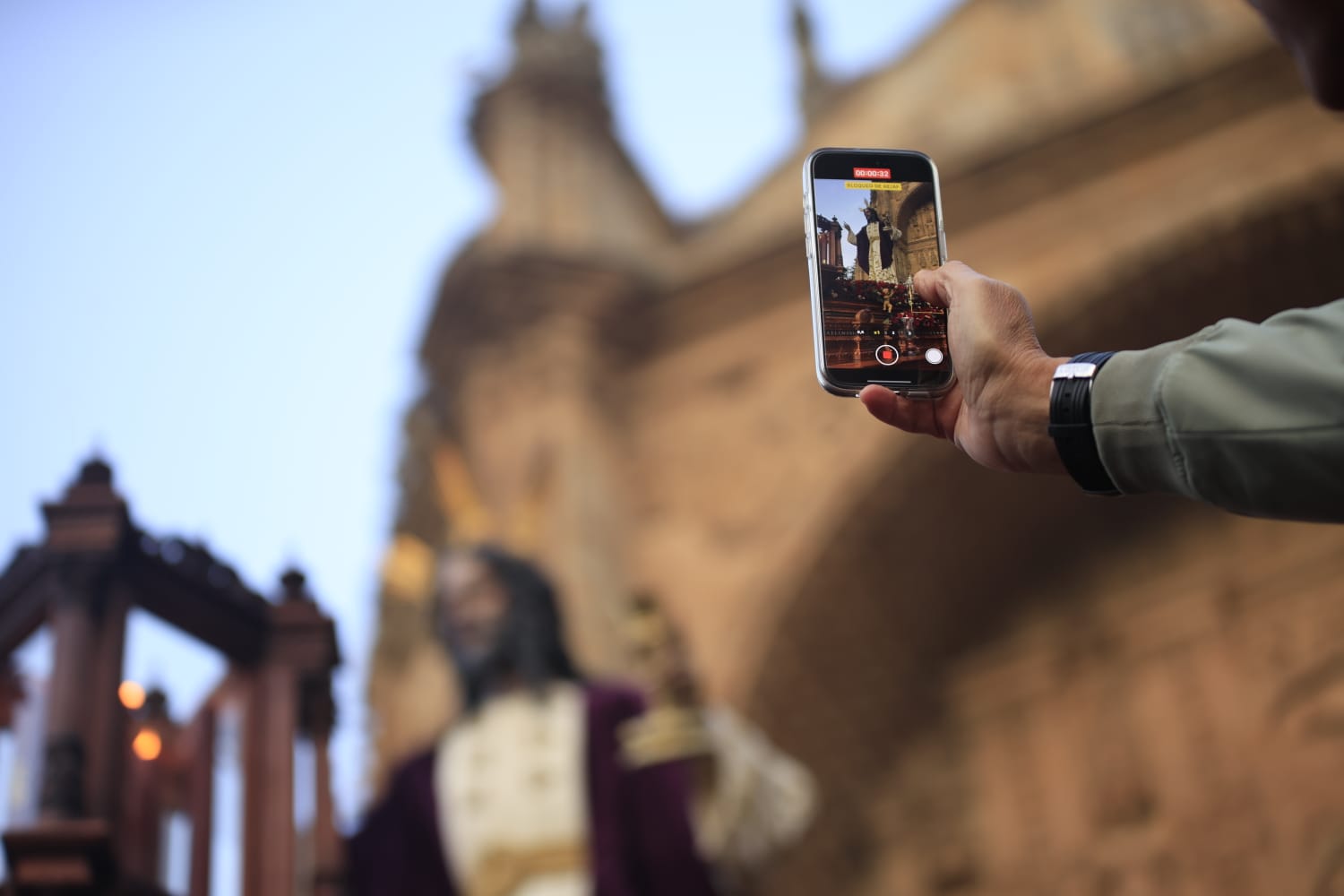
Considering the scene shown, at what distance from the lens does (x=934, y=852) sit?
496 centimetres

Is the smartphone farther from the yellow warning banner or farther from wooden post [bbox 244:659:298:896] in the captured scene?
wooden post [bbox 244:659:298:896]

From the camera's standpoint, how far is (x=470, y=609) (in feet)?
12.3

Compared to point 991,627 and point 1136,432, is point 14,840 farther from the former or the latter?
point 991,627

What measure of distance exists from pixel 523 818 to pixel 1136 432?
8.32ft

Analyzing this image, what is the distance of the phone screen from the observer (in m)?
1.18

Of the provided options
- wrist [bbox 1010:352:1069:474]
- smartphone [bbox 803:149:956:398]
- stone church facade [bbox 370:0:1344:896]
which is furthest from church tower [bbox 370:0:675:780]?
wrist [bbox 1010:352:1069:474]

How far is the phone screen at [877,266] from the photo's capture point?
3.88 ft

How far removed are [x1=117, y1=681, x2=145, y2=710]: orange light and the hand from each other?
1.39 metres

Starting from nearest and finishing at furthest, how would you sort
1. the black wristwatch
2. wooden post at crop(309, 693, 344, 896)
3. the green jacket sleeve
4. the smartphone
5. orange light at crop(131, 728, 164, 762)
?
the green jacket sleeve → the black wristwatch → the smartphone → orange light at crop(131, 728, 164, 762) → wooden post at crop(309, 693, 344, 896)

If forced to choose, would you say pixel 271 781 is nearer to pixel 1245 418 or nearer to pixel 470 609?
pixel 470 609

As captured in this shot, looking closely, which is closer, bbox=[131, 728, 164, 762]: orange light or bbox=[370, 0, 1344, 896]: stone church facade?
bbox=[131, 728, 164, 762]: orange light

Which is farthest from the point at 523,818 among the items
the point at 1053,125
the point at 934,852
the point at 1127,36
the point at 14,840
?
the point at 1127,36

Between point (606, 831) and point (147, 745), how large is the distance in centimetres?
109

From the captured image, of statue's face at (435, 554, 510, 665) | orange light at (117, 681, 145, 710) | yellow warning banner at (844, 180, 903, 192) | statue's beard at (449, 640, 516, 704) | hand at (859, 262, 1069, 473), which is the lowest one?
hand at (859, 262, 1069, 473)
